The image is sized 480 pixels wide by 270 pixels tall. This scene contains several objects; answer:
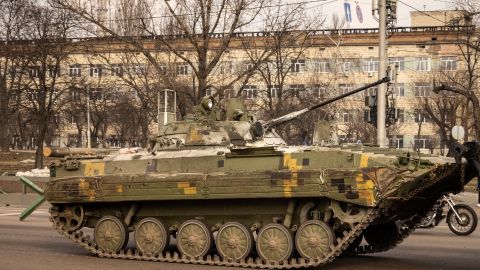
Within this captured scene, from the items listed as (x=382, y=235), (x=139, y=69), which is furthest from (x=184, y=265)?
(x=139, y=69)

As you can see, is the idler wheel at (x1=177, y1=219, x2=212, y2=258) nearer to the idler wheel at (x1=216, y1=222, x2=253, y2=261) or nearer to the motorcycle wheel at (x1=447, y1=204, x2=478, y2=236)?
the idler wheel at (x1=216, y1=222, x2=253, y2=261)

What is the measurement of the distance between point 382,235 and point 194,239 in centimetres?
334

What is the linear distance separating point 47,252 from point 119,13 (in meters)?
20.4

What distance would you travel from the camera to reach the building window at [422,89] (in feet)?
192

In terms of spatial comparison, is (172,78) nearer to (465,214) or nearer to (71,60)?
(71,60)

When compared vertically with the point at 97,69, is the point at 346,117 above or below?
below

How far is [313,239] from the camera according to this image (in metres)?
11.2

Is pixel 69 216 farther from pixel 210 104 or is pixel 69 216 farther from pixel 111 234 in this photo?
pixel 210 104

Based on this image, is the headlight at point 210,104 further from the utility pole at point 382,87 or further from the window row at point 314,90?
the window row at point 314,90

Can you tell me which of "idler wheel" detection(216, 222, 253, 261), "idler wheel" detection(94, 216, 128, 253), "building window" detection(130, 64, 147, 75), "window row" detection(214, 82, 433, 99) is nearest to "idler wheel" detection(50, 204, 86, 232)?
"idler wheel" detection(94, 216, 128, 253)

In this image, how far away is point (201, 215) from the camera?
12.6m

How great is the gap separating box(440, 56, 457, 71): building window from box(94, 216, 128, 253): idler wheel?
160 feet

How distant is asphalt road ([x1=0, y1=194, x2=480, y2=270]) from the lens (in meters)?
11.9

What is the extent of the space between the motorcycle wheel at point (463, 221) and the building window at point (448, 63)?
1684 inches
